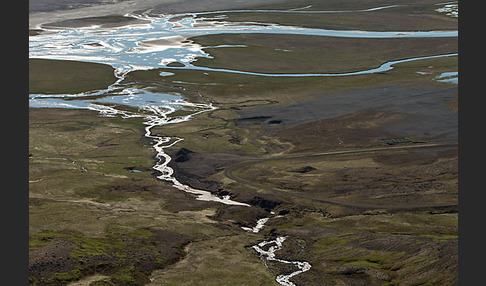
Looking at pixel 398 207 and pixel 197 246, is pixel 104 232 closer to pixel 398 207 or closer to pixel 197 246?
pixel 197 246

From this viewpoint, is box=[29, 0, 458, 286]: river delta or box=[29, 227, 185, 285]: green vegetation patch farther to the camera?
box=[29, 0, 458, 286]: river delta

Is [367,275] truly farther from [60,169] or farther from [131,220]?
[60,169]

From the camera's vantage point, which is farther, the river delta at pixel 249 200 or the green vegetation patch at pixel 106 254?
the river delta at pixel 249 200

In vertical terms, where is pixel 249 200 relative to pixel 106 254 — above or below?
below

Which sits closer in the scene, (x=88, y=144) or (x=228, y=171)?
(x=228, y=171)

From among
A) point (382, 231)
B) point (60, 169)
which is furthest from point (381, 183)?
point (60, 169)

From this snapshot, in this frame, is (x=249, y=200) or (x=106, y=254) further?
(x=249, y=200)

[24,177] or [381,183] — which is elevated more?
[24,177]

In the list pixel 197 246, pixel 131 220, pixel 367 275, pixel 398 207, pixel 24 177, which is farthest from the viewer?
pixel 398 207

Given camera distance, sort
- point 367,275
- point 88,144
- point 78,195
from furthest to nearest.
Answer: point 88,144 < point 78,195 < point 367,275
